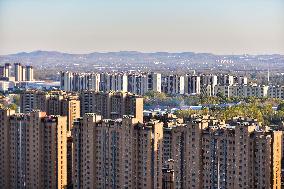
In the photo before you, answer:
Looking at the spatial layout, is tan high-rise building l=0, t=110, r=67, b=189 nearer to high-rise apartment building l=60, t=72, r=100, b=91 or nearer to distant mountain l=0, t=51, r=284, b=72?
high-rise apartment building l=60, t=72, r=100, b=91

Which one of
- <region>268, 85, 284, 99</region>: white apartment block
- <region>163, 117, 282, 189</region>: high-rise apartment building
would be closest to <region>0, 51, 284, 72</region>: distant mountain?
<region>268, 85, 284, 99</region>: white apartment block

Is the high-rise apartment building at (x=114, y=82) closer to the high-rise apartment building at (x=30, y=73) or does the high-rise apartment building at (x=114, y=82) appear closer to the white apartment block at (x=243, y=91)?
the white apartment block at (x=243, y=91)

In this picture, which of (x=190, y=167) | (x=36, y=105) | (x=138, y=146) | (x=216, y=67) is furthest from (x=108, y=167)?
(x=216, y=67)

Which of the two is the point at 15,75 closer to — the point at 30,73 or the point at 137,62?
the point at 30,73

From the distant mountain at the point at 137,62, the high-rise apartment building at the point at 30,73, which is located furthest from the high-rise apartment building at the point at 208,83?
the high-rise apartment building at the point at 30,73

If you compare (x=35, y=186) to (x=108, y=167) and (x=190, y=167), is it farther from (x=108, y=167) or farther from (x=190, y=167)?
(x=190, y=167)

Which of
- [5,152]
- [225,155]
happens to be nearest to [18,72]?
[5,152]
